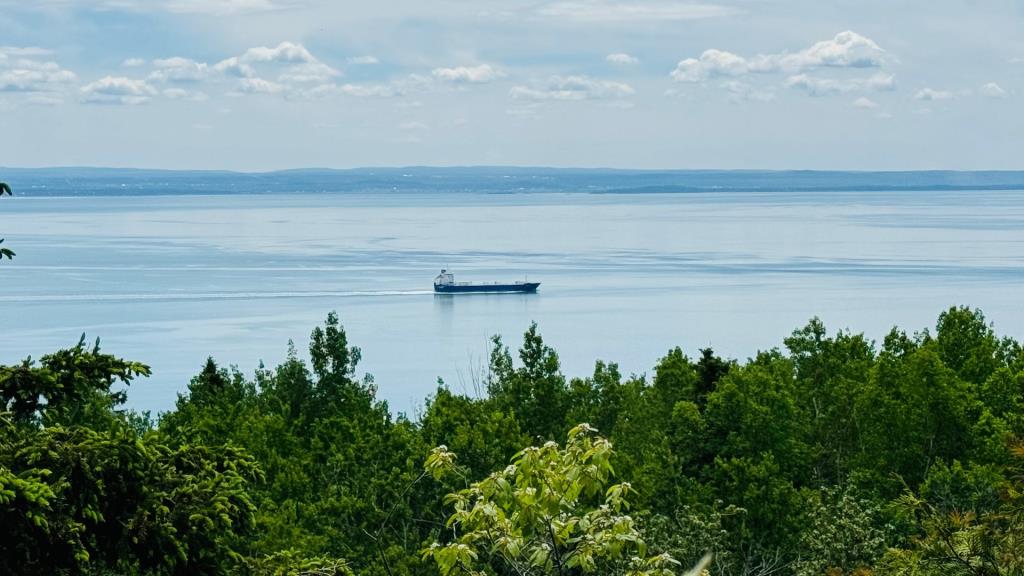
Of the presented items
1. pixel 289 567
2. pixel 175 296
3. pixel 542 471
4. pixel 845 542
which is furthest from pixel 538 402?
pixel 175 296

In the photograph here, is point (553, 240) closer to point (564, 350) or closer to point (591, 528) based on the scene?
point (564, 350)

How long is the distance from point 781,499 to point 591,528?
20502 millimetres

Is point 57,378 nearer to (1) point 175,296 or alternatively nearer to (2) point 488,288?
(1) point 175,296

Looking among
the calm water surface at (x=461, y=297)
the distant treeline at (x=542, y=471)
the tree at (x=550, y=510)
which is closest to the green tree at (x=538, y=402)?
the distant treeline at (x=542, y=471)

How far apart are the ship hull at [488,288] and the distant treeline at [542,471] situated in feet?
211

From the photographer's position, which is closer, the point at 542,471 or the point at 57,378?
the point at 542,471

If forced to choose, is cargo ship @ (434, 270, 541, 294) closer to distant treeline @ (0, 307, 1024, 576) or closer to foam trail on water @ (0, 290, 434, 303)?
foam trail on water @ (0, 290, 434, 303)

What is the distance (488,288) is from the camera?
368 ft

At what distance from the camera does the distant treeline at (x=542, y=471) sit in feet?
26.2

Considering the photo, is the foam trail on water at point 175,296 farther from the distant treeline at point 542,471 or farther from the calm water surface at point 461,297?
the distant treeline at point 542,471

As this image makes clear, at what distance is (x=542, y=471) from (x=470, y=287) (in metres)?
103

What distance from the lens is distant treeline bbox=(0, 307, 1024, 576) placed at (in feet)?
26.2

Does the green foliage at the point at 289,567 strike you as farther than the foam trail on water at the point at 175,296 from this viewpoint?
No

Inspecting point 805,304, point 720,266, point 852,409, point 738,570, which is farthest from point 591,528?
point 720,266
